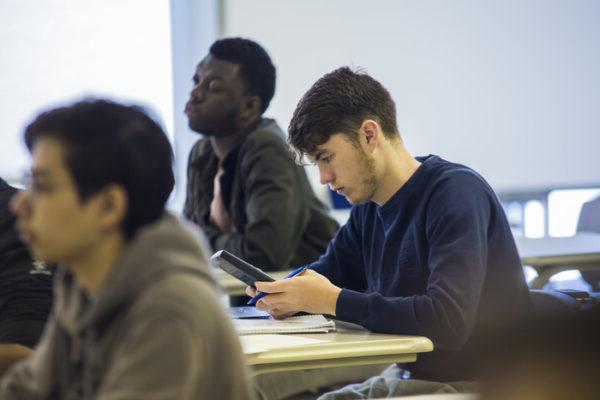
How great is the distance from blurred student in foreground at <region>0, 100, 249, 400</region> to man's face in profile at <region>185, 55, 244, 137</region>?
8.12ft

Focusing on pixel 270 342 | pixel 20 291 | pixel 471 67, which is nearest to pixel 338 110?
pixel 270 342

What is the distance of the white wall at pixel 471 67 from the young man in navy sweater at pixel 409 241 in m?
2.65

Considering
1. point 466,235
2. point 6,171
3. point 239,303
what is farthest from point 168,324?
point 6,171

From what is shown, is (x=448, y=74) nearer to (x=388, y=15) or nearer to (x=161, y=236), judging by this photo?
(x=388, y=15)

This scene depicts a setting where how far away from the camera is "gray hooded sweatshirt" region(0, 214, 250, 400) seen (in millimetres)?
1114

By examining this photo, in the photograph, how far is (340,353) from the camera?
6.78 feet

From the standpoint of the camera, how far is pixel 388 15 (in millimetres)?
5234

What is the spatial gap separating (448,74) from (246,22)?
120cm

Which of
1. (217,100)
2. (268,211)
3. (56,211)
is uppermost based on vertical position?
(56,211)

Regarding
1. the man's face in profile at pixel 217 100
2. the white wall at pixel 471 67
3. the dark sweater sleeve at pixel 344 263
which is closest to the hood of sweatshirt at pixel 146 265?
the dark sweater sleeve at pixel 344 263

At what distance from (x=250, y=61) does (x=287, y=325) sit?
168cm

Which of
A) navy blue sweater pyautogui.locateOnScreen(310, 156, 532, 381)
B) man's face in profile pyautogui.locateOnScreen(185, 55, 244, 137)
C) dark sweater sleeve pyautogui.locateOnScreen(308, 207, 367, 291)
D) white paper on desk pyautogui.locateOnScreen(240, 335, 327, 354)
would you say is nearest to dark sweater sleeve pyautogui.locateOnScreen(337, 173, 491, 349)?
navy blue sweater pyautogui.locateOnScreen(310, 156, 532, 381)

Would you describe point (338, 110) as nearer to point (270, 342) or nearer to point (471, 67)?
point (270, 342)

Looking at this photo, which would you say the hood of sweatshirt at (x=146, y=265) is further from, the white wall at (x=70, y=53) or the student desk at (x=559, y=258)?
the white wall at (x=70, y=53)
